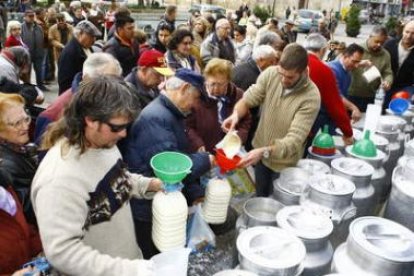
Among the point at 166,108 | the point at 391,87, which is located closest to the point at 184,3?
the point at 391,87

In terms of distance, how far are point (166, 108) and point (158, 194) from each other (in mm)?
580

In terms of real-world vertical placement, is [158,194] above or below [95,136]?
below

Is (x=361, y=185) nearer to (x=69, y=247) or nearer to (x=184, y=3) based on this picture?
(x=69, y=247)

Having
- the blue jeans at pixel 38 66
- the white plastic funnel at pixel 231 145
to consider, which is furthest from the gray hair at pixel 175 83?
the blue jeans at pixel 38 66

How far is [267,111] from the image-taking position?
3.17m

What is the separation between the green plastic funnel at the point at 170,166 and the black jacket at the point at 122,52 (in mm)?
3080

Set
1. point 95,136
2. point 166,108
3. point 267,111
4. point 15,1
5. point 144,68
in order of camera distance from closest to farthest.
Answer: point 95,136
point 166,108
point 267,111
point 144,68
point 15,1

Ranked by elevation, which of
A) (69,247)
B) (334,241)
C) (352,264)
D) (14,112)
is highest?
(14,112)

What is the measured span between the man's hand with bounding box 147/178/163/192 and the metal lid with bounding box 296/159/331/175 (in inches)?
41.5

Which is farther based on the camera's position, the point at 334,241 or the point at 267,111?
the point at 267,111

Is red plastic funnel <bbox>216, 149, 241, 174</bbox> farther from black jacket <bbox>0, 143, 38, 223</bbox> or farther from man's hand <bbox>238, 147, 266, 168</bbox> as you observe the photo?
black jacket <bbox>0, 143, 38, 223</bbox>

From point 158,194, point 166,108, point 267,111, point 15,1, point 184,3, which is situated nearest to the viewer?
point 158,194

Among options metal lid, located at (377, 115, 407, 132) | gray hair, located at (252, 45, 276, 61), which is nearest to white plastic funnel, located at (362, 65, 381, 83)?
gray hair, located at (252, 45, 276, 61)

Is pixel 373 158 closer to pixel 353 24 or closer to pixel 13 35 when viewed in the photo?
pixel 13 35
